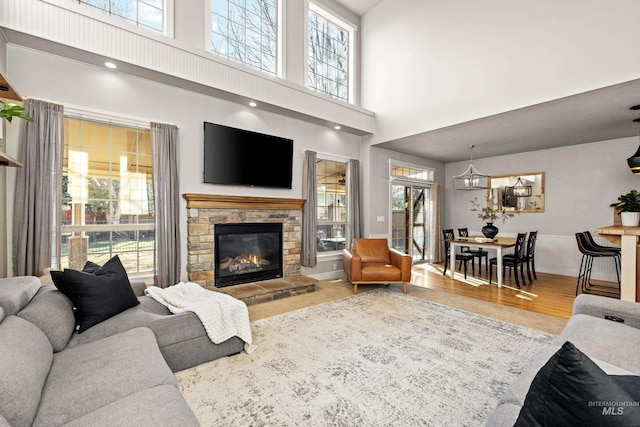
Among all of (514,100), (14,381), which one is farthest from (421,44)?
(14,381)

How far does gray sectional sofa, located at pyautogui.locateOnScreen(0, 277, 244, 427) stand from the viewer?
3.73 ft

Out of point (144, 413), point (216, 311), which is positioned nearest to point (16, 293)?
point (216, 311)

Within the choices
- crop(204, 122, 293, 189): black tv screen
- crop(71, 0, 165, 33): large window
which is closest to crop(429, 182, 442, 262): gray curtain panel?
crop(204, 122, 293, 189): black tv screen

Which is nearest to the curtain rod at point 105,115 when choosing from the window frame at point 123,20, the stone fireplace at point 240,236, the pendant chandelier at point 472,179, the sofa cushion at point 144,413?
the window frame at point 123,20

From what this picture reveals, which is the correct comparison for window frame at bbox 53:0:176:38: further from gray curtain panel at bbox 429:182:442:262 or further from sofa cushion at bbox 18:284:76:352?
gray curtain panel at bbox 429:182:442:262

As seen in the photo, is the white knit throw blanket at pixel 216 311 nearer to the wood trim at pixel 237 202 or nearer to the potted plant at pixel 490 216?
the wood trim at pixel 237 202

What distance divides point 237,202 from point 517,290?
15.4ft

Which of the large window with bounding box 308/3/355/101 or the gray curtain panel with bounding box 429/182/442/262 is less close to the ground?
the large window with bounding box 308/3/355/101

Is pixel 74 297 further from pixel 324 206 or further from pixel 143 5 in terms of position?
pixel 324 206

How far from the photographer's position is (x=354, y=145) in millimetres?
5949

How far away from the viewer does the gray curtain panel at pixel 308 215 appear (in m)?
5.11

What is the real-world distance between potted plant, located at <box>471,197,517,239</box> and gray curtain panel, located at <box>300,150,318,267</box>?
10.6 ft

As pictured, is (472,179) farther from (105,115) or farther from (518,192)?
(105,115)

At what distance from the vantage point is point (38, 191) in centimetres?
292
